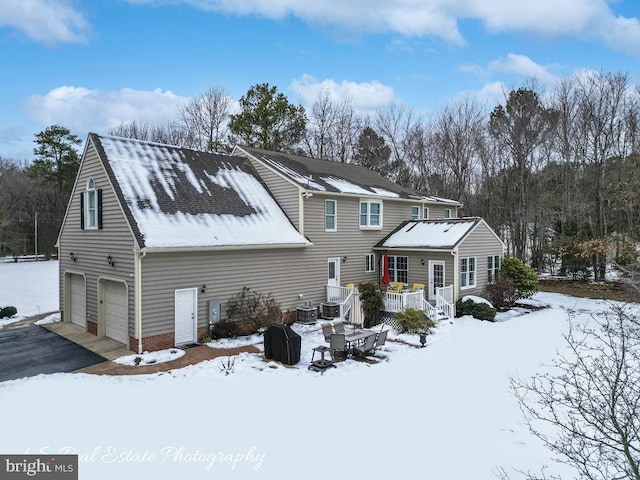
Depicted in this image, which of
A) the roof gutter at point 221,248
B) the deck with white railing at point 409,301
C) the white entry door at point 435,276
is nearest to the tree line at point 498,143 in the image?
the white entry door at point 435,276

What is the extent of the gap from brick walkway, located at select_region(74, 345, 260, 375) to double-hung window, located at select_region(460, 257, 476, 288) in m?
10.2

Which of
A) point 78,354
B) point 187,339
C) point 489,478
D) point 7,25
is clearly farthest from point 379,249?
point 7,25

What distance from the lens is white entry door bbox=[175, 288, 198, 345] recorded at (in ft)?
41.6

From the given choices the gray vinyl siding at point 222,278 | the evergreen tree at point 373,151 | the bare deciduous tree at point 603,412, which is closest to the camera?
the bare deciduous tree at point 603,412

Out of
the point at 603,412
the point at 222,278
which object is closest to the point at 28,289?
the point at 222,278

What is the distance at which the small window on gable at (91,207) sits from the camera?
542 inches

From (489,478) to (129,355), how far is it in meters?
9.96

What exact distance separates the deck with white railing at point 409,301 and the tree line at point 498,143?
462 inches

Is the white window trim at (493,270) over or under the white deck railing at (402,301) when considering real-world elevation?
over

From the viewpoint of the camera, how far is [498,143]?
3347cm

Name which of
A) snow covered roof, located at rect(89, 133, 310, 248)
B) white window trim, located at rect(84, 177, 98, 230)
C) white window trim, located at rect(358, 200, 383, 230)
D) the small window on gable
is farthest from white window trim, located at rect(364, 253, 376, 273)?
white window trim, located at rect(84, 177, 98, 230)

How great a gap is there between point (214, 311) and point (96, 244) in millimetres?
4842

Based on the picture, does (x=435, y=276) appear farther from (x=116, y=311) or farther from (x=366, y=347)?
(x=116, y=311)

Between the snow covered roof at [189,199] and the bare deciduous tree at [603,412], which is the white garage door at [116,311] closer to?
the snow covered roof at [189,199]
